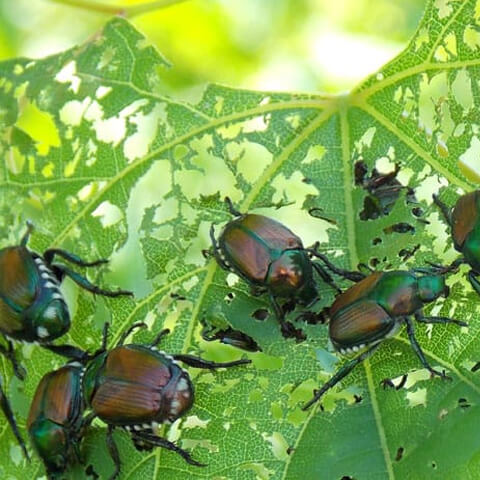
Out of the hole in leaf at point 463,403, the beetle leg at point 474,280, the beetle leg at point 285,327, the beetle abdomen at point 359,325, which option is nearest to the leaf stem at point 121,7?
the beetle leg at point 285,327

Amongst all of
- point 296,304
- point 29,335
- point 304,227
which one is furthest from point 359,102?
point 29,335

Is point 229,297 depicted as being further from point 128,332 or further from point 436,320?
point 436,320

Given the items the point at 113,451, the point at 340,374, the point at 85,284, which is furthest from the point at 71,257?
the point at 340,374

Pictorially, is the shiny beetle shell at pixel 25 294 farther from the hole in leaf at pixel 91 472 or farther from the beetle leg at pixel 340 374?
the beetle leg at pixel 340 374

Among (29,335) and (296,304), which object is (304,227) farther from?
(29,335)

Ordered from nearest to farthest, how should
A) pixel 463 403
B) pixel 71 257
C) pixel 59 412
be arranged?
pixel 463 403 → pixel 59 412 → pixel 71 257

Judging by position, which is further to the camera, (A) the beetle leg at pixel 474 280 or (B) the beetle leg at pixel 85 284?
(B) the beetle leg at pixel 85 284

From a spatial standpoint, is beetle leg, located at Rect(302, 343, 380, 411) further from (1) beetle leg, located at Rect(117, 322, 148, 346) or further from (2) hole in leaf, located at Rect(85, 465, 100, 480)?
(2) hole in leaf, located at Rect(85, 465, 100, 480)
